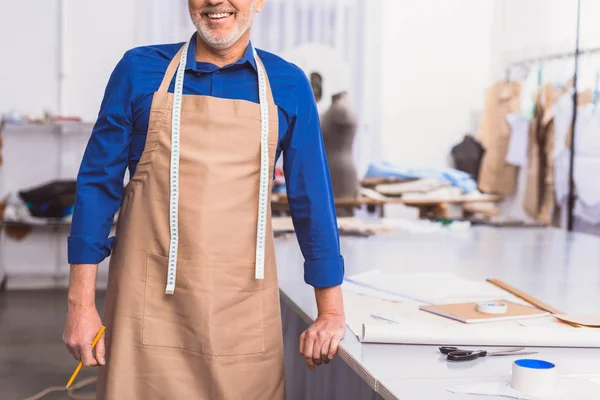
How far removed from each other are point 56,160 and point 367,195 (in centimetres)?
238

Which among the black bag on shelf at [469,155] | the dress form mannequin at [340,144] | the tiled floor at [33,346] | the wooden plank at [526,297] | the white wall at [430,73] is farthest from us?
the white wall at [430,73]

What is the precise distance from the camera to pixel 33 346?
13.3 feet

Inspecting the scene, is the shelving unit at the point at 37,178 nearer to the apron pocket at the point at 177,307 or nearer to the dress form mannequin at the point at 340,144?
the dress form mannequin at the point at 340,144

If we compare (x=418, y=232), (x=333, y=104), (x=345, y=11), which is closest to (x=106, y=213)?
(x=418, y=232)

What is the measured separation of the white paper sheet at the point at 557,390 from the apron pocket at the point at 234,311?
45 centimetres

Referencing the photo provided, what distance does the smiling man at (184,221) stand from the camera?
142 centimetres

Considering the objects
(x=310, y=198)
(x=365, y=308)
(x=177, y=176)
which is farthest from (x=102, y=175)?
(x=365, y=308)

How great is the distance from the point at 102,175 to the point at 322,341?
51 centimetres

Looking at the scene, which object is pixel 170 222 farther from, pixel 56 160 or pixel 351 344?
pixel 56 160

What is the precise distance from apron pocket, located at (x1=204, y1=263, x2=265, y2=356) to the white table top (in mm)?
186

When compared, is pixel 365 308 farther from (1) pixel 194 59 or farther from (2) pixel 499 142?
Answer: (2) pixel 499 142

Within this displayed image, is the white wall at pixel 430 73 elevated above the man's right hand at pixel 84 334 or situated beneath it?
elevated above

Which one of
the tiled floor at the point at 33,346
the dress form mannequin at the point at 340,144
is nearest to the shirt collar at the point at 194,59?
the tiled floor at the point at 33,346

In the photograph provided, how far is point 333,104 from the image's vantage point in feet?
15.9
